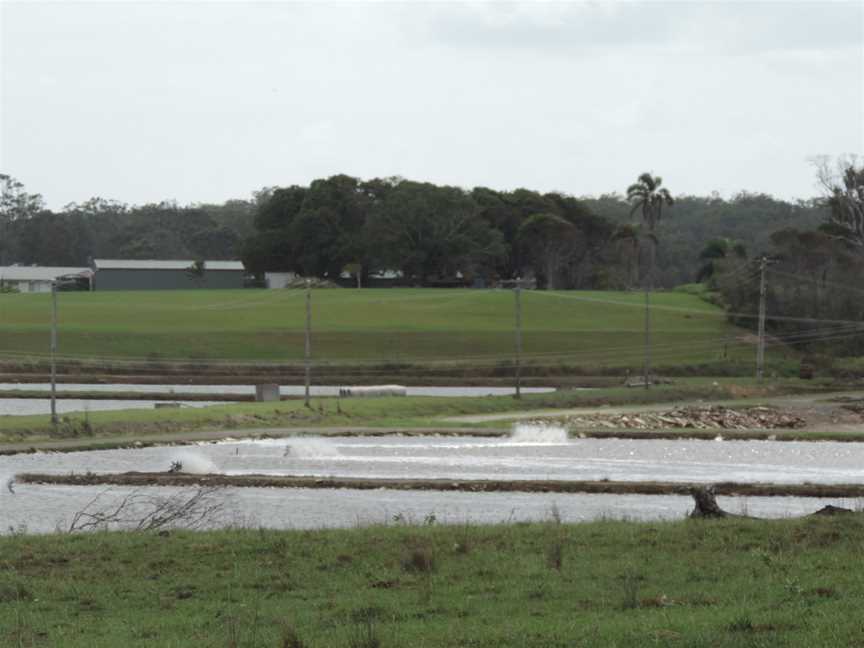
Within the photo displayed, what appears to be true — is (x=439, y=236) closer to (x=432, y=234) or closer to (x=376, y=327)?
(x=432, y=234)

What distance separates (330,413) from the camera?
175 feet

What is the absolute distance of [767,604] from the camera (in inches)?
537

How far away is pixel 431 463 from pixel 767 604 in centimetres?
2470

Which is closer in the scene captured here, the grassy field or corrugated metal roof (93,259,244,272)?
the grassy field

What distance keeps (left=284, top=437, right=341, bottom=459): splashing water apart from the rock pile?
13.5 metres

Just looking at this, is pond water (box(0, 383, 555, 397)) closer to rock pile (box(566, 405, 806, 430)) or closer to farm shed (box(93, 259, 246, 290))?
rock pile (box(566, 405, 806, 430))

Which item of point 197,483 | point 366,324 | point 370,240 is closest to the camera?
point 197,483

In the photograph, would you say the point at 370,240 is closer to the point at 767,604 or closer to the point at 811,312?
the point at 811,312

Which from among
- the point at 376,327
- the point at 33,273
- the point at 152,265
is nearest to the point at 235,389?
the point at 376,327

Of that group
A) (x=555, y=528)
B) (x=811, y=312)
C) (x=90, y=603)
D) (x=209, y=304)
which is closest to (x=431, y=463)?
(x=555, y=528)

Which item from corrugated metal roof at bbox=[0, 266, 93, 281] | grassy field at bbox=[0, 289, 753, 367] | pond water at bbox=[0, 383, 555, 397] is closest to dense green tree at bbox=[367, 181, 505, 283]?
grassy field at bbox=[0, 289, 753, 367]

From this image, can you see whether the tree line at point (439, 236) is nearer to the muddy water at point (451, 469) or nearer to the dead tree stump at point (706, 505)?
the muddy water at point (451, 469)

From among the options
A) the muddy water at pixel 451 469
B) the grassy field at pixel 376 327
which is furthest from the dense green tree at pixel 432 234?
the muddy water at pixel 451 469

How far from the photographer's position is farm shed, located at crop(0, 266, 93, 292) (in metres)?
155
